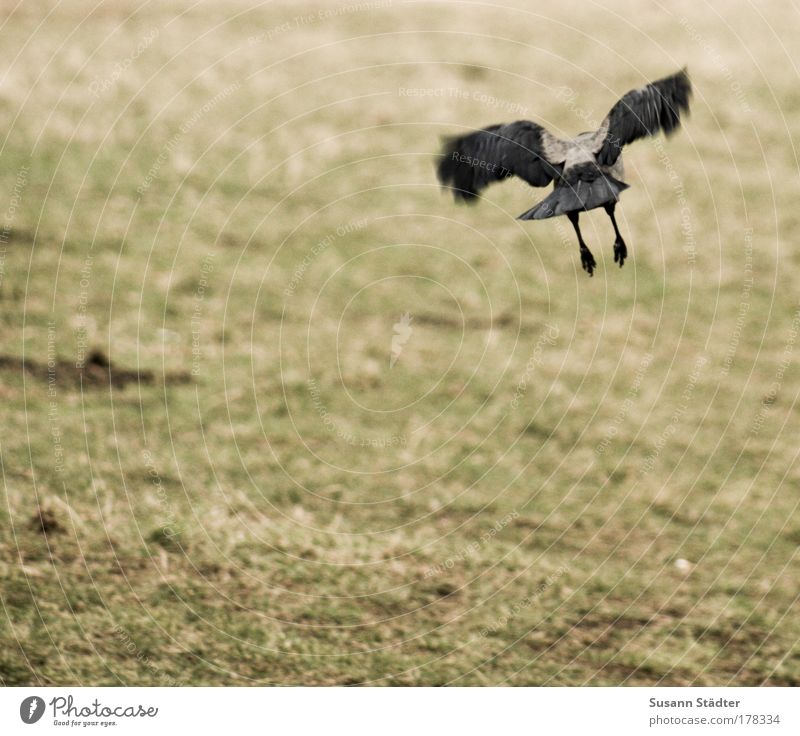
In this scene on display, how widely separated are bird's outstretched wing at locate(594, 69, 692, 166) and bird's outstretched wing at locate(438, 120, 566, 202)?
148 millimetres

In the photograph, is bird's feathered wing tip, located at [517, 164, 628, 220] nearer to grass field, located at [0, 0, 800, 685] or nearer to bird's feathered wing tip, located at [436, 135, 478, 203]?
bird's feathered wing tip, located at [436, 135, 478, 203]

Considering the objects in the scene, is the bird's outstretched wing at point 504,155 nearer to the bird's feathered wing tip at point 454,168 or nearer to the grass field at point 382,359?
the bird's feathered wing tip at point 454,168

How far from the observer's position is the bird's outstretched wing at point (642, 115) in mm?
2953

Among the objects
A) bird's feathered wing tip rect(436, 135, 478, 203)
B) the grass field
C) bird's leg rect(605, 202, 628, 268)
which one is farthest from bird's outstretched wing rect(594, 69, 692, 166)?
the grass field

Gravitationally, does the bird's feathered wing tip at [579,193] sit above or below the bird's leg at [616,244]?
above

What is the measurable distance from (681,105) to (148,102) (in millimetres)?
5403

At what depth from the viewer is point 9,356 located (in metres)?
5.56

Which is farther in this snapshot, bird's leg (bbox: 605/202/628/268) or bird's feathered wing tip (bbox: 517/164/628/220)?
bird's leg (bbox: 605/202/628/268)

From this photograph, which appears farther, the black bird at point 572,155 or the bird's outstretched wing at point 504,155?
the bird's outstretched wing at point 504,155

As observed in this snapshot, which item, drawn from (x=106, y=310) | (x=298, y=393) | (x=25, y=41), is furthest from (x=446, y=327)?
(x=25, y=41)

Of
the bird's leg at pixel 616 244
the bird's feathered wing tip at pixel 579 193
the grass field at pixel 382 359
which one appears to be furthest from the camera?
the grass field at pixel 382 359

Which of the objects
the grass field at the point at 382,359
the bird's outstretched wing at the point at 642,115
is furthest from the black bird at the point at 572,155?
the grass field at the point at 382,359

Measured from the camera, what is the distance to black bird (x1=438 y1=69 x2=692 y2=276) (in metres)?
2.91

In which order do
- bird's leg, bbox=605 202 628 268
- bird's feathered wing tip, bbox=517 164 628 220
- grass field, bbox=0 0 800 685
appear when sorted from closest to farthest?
bird's feathered wing tip, bbox=517 164 628 220, bird's leg, bbox=605 202 628 268, grass field, bbox=0 0 800 685
